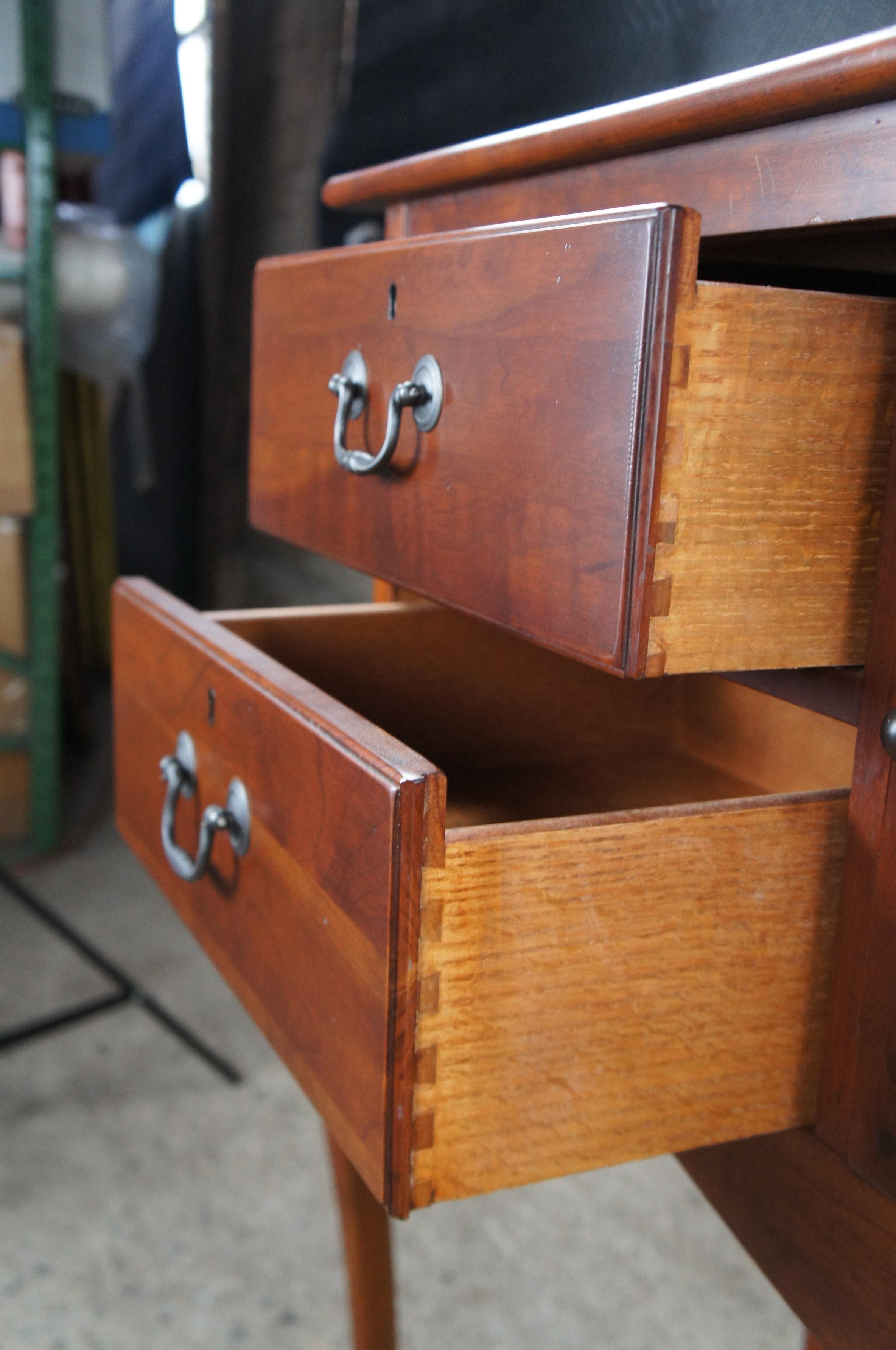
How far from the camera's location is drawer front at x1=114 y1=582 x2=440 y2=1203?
1.43 feet

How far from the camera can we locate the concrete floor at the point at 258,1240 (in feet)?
3.78

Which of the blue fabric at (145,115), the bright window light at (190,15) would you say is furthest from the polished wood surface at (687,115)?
the bright window light at (190,15)

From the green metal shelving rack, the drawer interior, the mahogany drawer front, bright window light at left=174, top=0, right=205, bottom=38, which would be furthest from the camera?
bright window light at left=174, top=0, right=205, bottom=38

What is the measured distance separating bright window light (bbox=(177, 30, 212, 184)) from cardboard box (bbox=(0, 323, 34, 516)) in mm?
1089

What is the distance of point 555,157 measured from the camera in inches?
22.9

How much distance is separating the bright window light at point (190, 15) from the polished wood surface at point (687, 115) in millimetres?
2685

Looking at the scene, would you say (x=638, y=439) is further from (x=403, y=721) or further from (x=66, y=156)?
(x=66, y=156)

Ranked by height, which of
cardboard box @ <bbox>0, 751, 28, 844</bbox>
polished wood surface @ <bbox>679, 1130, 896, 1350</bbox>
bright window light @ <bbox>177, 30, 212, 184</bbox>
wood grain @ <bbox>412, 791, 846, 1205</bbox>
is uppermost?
bright window light @ <bbox>177, 30, 212, 184</bbox>

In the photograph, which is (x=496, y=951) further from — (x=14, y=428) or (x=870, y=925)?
(x=14, y=428)

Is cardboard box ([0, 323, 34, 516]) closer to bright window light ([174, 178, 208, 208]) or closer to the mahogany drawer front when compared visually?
bright window light ([174, 178, 208, 208])

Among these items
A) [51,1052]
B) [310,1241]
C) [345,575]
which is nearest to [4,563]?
[345,575]

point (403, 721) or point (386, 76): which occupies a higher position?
point (386, 76)

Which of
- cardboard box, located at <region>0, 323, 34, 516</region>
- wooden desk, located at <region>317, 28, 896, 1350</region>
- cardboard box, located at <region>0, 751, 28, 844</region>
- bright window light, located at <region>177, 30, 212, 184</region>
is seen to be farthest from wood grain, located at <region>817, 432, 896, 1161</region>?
bright window light, located at <region>177, 30, 212, 184</region>

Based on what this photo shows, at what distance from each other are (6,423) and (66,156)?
0.56 m
